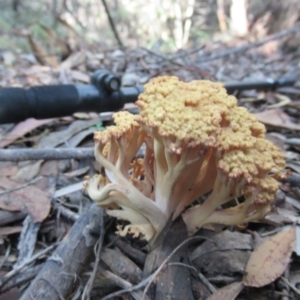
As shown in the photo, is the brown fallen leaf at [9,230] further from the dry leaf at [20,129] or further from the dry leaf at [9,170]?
the dry leaf at [20,129]

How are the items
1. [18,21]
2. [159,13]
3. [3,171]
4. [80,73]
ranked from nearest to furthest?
[3,171], [80,73], [18,21], [159,13]

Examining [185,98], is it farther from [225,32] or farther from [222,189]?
[225,32]

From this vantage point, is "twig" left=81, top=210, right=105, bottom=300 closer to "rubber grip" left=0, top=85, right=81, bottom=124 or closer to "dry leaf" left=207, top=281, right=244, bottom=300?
"dry leaf" left=207, top=281, right=244, bottom=300

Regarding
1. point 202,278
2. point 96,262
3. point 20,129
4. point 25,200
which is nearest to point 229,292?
point 202,278

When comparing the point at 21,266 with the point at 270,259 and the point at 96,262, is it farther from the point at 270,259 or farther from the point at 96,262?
the point at 270,259

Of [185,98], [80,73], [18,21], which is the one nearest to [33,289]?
[185,98]
